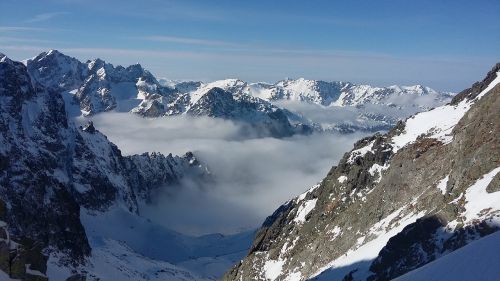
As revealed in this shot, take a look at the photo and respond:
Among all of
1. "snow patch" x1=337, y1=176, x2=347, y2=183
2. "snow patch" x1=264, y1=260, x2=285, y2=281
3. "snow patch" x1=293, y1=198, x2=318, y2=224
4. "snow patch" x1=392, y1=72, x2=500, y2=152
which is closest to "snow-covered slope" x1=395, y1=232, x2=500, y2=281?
"snow patch" x1=392, y1=72, x2=500, y2=152

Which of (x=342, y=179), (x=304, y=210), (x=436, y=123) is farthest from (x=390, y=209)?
(x=304, y=210)

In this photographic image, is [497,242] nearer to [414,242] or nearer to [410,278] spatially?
[410,278]

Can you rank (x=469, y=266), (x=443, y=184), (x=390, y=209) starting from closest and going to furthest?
(x=469, y=266) < (x=443, y=184) < (x=390, y=209)

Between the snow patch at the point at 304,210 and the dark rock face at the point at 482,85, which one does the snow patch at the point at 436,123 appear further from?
the snow patch at the point at 304,210

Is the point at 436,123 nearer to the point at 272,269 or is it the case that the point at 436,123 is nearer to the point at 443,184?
the point at 443,184

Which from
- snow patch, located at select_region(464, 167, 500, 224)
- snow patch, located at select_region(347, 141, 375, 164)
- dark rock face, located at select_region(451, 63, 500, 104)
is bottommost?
snow patch, located at select_region(464, 167, 500, 224)

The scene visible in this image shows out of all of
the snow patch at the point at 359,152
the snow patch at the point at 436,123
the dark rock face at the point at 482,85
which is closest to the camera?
the snow patch at the point at 436,123

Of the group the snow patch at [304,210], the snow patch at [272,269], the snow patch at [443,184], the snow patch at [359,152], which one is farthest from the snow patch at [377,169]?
the snow patch at [272,269]

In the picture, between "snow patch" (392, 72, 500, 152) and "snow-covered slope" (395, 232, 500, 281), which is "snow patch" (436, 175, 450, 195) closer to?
"snow patch" (392, 72, 500, 152)

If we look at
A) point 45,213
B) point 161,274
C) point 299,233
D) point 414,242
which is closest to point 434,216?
point 414,242
